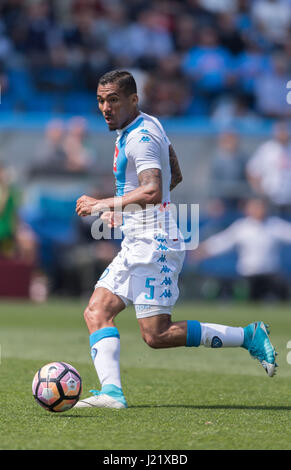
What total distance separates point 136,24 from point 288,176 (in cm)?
581

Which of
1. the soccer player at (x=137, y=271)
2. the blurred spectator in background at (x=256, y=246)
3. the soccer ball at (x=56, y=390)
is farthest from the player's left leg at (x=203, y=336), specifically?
the blurred spectator in background at (x=256, y=246)

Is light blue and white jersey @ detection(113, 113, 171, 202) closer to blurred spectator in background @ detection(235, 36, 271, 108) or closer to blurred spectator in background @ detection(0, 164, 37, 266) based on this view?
blurred spectator in background @ detection(0, 164, 37, 266)

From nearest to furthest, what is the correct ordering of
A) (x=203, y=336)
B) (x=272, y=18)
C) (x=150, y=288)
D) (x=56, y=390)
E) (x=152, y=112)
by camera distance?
(x=56, y=390) → (x=150, y=288) → (x=203, y=336) → (x=152, y=112) → (x=272, y=18)

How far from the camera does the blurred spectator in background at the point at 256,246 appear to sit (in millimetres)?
16344

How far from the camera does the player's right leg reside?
19.3 feet

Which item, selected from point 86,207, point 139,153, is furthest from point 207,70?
point 86,207

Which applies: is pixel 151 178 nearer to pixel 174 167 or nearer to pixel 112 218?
pixel 112 218

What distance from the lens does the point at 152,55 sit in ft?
65.9

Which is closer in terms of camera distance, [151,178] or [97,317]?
[151,178]

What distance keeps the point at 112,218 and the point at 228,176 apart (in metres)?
11.6

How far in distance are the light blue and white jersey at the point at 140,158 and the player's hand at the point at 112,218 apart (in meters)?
0.16

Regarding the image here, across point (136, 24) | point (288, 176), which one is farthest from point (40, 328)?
point (136, 24)

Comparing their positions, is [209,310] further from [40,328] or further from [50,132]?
[50,132]

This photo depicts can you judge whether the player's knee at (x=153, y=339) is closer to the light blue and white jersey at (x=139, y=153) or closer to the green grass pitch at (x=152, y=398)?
the green grass pitch at (x=152, y=398)
